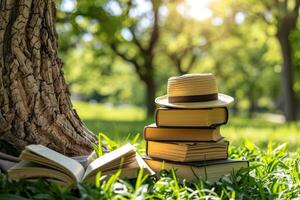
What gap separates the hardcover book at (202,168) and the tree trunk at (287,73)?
1726 cm

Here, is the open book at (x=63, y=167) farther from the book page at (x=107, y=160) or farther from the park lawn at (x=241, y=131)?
the park lawn at (x=241, y=131)

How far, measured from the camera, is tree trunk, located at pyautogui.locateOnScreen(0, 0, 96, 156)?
3.11m

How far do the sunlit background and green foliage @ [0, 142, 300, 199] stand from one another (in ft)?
18.6

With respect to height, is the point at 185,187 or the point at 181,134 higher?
the point at 181,134

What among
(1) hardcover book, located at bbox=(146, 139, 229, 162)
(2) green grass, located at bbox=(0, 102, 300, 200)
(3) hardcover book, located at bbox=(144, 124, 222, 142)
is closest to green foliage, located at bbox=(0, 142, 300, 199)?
(2) green grass, located at bbox=(0, 102, 300, 200)

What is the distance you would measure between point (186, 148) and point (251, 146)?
1.48 metres

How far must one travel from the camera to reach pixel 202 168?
3.17 metres

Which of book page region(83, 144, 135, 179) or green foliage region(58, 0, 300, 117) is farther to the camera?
green foliage region(58, 0, 300, 117)

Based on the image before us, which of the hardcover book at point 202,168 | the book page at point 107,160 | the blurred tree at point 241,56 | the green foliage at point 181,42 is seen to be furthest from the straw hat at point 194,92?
the blurred tree at point 241,56

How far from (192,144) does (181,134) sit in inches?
5.6

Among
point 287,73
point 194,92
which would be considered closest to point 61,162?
point 194,92

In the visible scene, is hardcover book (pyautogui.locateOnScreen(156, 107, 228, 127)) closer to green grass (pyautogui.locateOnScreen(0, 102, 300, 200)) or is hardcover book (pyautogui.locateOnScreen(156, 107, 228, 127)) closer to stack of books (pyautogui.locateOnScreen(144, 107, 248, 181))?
stack of books (pyautogui.locateOnScreen(144, 107, 248, 181))

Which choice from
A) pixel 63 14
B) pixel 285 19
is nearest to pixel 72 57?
pixel 63 14

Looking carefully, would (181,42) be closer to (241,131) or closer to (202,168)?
(241,131)
